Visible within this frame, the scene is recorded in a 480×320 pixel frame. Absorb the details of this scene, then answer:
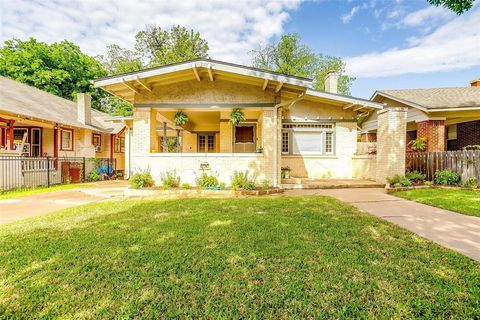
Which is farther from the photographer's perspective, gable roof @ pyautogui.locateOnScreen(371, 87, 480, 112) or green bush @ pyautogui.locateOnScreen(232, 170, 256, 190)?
gable roof @ pyautogui.locateOnScreen(371, 87, 480, 112)

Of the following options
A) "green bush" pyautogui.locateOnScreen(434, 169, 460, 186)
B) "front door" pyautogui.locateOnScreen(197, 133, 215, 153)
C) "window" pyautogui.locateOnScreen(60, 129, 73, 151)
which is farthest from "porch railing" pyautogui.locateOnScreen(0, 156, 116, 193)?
"green bush" pyautogui.locateOnScreen(434, 169, 460, 186)

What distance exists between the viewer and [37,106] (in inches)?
512

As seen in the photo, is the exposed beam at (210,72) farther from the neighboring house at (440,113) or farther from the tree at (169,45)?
the tree at (169,45)

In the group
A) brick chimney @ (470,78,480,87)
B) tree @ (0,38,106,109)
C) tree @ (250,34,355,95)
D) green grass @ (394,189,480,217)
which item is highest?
tree @ (250,34,355,95)

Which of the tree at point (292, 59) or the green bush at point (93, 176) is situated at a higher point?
the tree at point (292, 59)

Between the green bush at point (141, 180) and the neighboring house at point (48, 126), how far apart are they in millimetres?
6402


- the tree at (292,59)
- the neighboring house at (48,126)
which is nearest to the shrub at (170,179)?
the neighboring house at (48,126)

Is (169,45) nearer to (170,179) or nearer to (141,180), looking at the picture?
(141,180)

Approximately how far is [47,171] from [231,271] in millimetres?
12464

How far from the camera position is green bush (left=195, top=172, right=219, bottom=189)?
8188mm

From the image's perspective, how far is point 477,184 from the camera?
7.99 meters

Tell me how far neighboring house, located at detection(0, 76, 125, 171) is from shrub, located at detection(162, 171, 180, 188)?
7279 mm

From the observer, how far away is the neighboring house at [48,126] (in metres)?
11.1

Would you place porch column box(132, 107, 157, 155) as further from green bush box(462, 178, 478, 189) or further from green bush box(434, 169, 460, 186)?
green bush box(462, 178, 478, 189)
